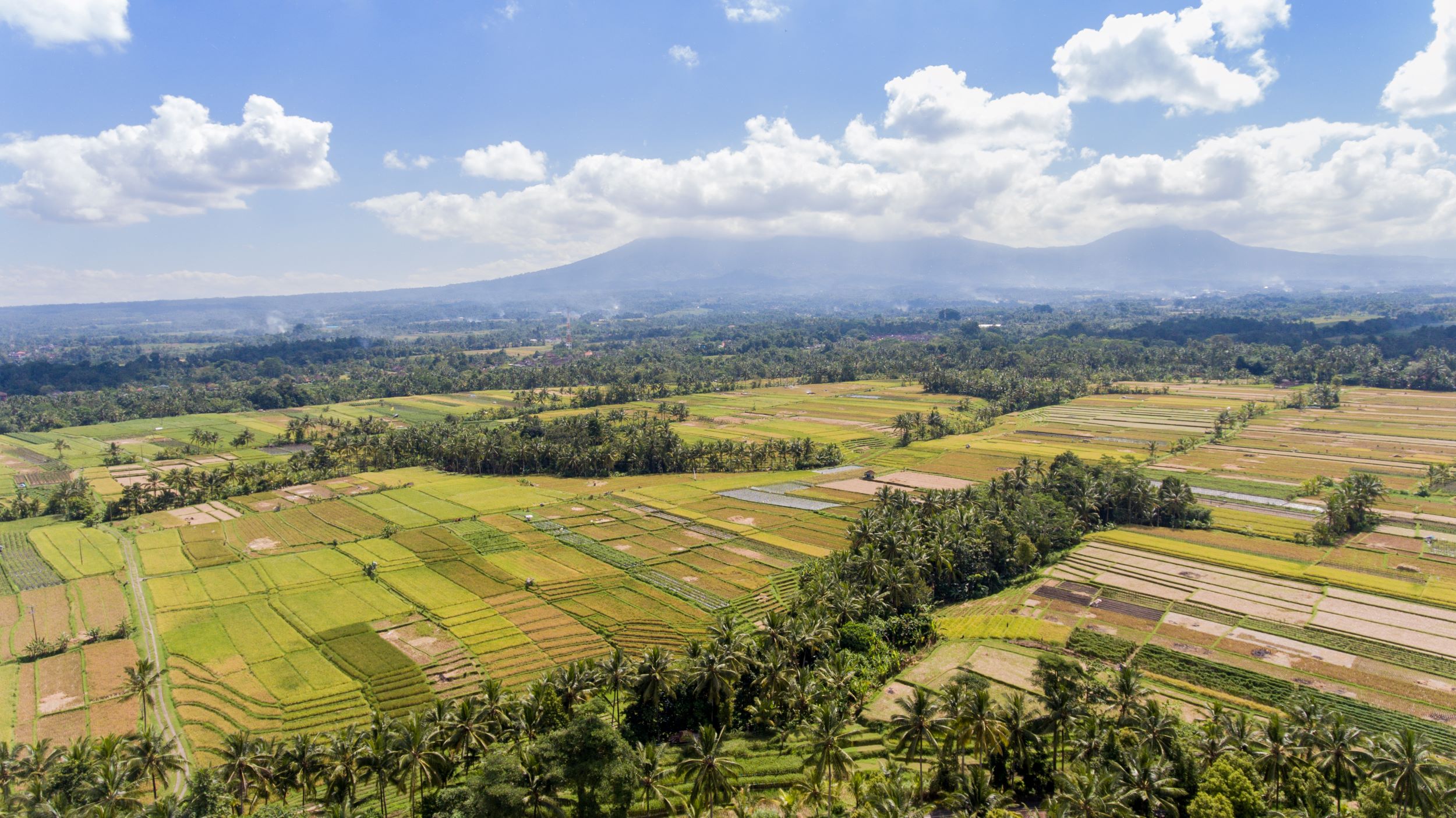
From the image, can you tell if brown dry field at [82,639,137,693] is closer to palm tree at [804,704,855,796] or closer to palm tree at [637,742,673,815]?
palm tree at [637,742,673,815]

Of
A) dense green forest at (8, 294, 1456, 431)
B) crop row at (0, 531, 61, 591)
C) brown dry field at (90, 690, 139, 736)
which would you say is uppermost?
dense green forest at (8, 294, 1456, 431)

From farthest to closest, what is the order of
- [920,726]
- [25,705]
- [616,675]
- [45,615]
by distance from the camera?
[45,615] < [25,705] < [616,675] < [920,726]

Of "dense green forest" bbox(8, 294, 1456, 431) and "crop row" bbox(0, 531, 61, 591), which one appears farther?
"dense green forest" bbox(8, 294, 1456, 431)

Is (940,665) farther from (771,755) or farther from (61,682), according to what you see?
(61,682)

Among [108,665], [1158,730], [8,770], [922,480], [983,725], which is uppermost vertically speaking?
[983,725]

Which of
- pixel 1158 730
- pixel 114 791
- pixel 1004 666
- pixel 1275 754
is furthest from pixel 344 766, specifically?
pixel 1275 754

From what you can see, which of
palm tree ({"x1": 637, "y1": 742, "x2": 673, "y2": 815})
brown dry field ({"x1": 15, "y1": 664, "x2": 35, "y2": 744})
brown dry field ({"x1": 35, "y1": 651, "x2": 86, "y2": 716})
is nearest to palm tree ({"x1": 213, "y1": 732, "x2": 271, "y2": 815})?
palm tree ({"x1": 637, "y1": 742, "x2": 673, "y2": 815})
